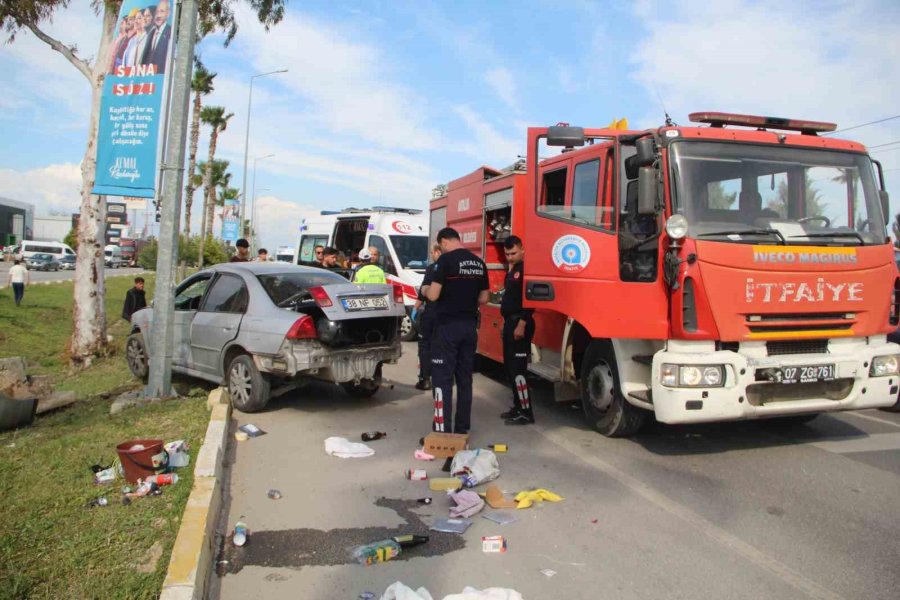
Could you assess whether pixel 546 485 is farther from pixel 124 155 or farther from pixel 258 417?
pixel 124 155

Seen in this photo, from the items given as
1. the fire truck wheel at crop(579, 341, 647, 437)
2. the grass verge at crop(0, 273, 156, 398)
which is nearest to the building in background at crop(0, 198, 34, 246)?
the grass verge at crop(0, 273, 156, 398)

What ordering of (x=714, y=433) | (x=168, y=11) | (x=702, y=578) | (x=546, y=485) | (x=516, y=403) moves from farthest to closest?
(x=168, y=11)
(x=516, y=403)
(x=714, y=433)
(x=546, y=485)
(x=702, y=578)

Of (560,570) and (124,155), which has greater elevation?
(124,155)

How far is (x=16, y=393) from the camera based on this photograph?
7535mm

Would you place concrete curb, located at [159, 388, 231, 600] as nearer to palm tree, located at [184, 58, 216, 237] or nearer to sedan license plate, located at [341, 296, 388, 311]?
sedan license plate, located at [341, 296, 388, 311]

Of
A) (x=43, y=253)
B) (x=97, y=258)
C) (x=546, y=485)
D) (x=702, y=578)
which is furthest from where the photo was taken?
(x=43, y=253)

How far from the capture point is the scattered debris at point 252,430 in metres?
6.55

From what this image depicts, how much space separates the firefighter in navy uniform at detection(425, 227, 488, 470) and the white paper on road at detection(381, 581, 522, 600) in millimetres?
2662

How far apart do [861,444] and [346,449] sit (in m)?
4.79

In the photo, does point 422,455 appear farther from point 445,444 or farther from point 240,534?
point 240,534

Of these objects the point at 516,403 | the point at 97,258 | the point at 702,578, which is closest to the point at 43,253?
the point at 97,258

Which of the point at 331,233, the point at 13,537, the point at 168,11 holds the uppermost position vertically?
the point at 168,11

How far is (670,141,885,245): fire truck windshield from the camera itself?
17.9 ft

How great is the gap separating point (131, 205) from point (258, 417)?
3256 mm
